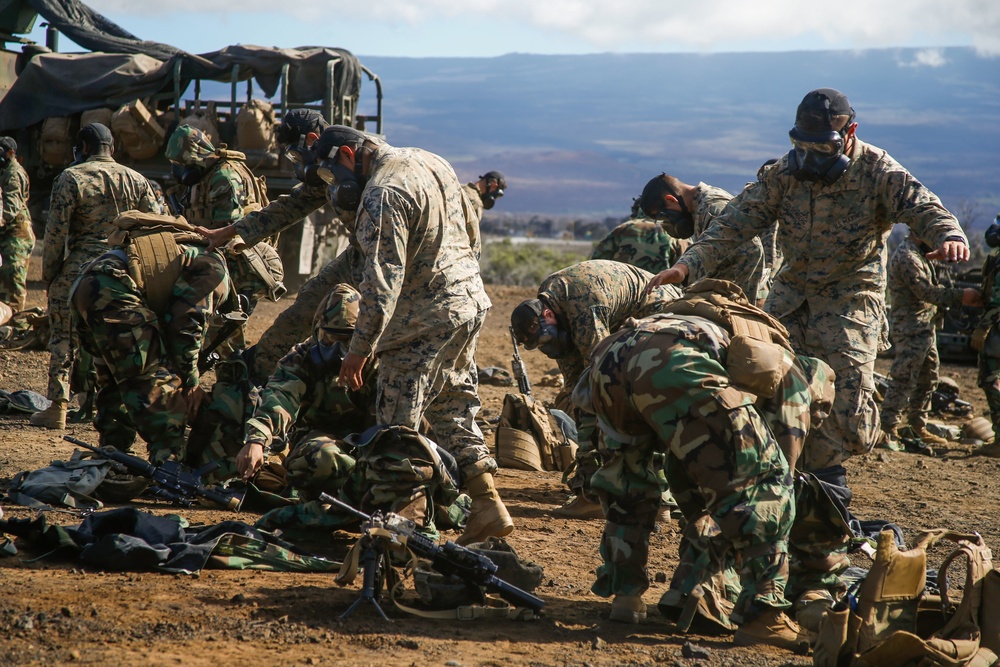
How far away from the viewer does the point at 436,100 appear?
17012cm

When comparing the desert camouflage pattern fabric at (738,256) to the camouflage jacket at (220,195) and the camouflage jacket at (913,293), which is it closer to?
the camouflage jacket at (913,293)

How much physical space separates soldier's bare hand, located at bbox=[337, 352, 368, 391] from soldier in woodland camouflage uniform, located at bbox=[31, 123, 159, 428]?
381 cm

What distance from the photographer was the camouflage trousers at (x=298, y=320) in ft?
20.2

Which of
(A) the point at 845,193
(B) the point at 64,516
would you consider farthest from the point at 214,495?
(A) the point at 845,193

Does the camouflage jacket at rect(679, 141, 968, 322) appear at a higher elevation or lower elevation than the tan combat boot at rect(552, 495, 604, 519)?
higher

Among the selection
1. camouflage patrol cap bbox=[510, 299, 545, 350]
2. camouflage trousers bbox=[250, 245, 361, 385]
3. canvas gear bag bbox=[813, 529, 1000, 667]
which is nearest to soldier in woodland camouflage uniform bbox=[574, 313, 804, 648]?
canvas gear bag bbox=[813, 529, 1000, 667]

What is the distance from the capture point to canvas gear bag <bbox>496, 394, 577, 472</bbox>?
7156 mm

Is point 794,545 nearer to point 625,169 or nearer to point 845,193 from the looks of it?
point 845,193

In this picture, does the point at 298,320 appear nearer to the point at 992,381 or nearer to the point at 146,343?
the point at 146,343

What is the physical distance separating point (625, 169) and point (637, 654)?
120863 mm

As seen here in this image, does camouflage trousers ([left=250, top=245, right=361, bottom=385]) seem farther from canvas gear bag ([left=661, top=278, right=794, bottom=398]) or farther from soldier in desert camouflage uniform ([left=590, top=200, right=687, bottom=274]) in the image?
canvas gear bag ([left=661, top=278, right=794, bottom=398])

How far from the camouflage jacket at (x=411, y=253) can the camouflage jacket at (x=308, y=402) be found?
0.40 meters

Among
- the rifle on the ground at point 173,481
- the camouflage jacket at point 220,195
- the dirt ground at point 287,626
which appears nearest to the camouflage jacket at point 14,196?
the camouflage jacket at point 220,195

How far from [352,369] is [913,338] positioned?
647 centimetres
